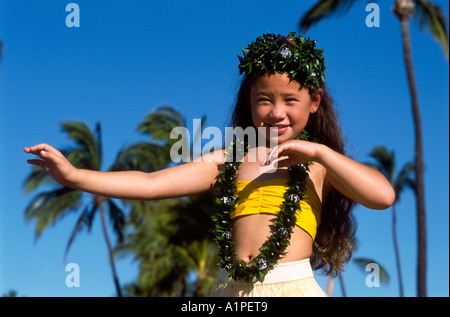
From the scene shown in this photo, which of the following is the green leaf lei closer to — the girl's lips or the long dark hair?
the girl's lips

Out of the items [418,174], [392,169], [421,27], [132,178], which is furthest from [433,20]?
[132,178]

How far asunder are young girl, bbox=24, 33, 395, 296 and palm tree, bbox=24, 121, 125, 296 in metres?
20.7

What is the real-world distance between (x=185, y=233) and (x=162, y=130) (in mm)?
4009

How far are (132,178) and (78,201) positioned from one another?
21.9 m

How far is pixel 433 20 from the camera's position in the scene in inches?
695

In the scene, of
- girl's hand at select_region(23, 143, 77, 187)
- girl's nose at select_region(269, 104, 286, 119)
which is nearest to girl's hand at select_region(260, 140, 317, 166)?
girl's nose at select_region(269, 104, 286, 119)

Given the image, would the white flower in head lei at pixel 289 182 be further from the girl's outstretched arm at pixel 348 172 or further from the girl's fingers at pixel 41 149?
the girl's fingers at pixel 41 149

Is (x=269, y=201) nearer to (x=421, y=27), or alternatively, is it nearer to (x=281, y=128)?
(x=281, y=128)

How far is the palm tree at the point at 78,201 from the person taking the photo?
23328 millimetres

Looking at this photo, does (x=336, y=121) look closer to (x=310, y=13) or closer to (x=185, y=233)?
(x=310, y=13)

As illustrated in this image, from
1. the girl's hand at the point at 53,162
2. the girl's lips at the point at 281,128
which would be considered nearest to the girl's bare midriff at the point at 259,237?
the girl's lips at the point at 281,128
